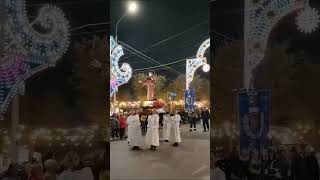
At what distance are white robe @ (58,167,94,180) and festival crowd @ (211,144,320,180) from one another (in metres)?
1.28

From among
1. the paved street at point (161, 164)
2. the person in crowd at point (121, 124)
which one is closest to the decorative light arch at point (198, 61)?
the person in crowd at point (121, 124)

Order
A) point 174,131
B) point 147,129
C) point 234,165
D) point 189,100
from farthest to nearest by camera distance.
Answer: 1. point 189,100
2. point 174,131
3. point 147,129
4. point 234,165

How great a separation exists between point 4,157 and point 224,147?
7.40 ft

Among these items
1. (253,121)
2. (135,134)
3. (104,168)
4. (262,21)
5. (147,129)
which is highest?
(262,21)

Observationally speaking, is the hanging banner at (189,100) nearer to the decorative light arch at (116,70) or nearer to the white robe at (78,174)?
the decorative light arch at (116,70)

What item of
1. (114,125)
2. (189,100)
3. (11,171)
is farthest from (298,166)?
(189,100)

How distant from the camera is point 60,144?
4.65 m

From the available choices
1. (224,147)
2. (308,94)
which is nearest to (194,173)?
(224,147)

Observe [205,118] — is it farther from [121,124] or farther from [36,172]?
[36,172]

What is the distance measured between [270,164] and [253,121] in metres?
0.45

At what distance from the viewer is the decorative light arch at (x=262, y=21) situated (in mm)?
4195

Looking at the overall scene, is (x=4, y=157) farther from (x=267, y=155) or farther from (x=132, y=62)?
(x=132, y=62)

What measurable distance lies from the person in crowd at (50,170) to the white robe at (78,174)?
66 mm

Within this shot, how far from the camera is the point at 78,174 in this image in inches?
183
